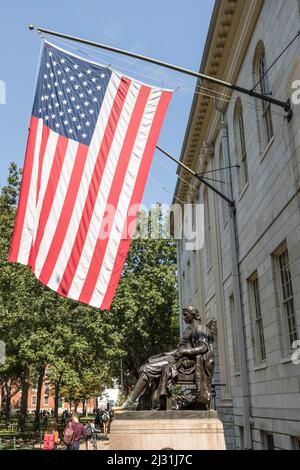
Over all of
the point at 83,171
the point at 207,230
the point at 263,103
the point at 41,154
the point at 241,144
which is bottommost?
the point at 83,171

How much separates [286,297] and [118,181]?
463cm

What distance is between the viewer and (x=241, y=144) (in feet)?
52.5

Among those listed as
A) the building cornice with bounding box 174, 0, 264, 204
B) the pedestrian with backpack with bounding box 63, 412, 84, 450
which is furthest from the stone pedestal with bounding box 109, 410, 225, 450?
the building cornice with bounding box 174, 0, 264, 204

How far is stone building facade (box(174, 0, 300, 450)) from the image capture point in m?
10.8

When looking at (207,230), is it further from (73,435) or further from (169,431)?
(169,431)

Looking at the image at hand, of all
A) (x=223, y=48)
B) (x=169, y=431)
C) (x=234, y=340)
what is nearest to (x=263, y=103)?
(x=223, y=48)

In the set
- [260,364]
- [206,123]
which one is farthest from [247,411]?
[206,123]

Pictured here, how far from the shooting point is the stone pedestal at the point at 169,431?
30.5ft

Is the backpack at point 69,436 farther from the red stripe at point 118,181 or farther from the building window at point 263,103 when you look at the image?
the building window at point 263,103

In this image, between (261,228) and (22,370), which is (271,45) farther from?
(22,370)

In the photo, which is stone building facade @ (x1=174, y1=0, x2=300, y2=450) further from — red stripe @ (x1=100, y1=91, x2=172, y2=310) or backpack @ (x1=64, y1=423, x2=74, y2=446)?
backpack @ (x1=64, y1=423, x2=74, y2=446)

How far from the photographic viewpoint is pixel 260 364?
1339 centimetres

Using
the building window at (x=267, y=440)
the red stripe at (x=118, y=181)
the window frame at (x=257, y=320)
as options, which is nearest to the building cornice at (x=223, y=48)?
the red stripe at (x=118, y=181)
